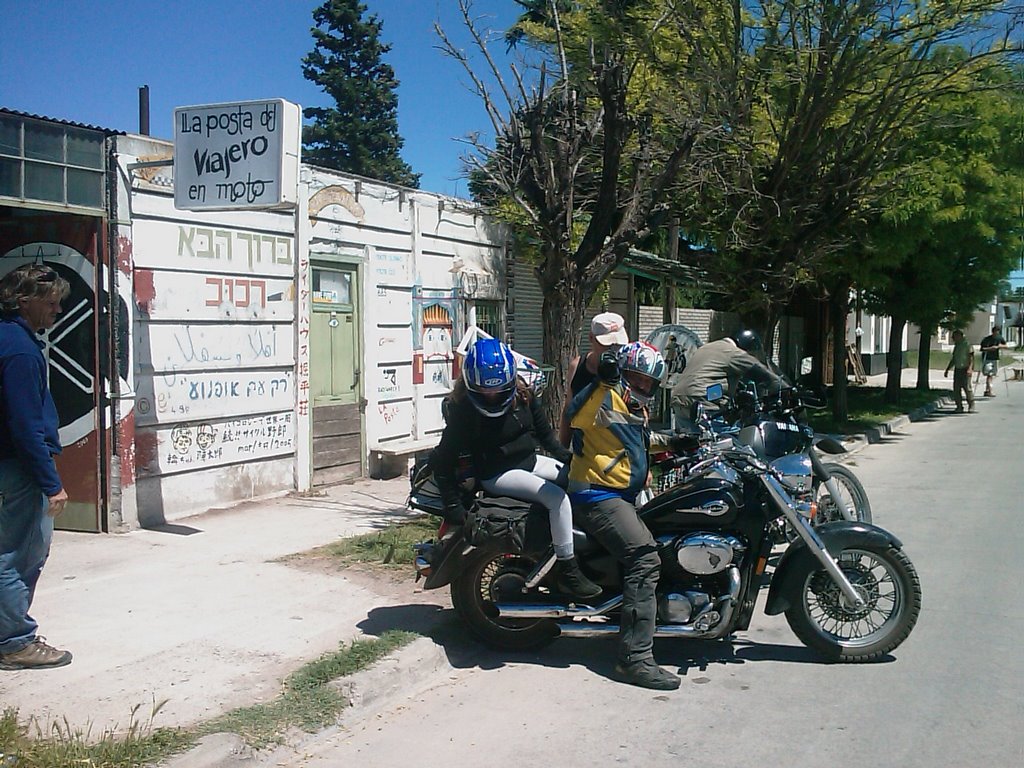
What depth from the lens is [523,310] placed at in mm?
14891

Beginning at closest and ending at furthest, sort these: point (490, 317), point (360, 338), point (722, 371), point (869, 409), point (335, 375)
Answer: point (722, 371) → point (335, 375) → point (360, 338) → point (490, 317) → point (869, 409)

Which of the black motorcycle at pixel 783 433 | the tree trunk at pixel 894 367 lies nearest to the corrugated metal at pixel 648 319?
the tree trunk at pixel 894 367

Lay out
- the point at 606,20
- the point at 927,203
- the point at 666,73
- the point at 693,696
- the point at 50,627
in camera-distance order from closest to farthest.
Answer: the point at 693,696
the point at 50,627
the point at 606,20
the point at 666,73
the point at 927,203

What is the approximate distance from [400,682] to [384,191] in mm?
7600

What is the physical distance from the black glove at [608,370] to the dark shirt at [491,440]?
24.3 inches

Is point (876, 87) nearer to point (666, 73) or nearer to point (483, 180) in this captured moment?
point (666, 73)

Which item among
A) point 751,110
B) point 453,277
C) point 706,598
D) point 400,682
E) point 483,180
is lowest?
point 400,682

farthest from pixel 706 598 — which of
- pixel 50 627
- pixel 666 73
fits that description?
pixel 666 73

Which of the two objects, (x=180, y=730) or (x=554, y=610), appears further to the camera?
(x=554, y=610)

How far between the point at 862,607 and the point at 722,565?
35.8 inches

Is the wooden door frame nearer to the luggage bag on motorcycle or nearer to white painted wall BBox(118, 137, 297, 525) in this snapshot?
white painted wall BBox(118, 137, 297, 525)

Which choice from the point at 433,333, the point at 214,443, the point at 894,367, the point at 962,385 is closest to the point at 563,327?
the point at 214,443

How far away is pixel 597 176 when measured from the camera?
11883 millimetres

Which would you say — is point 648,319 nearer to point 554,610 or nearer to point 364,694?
point 554,610
